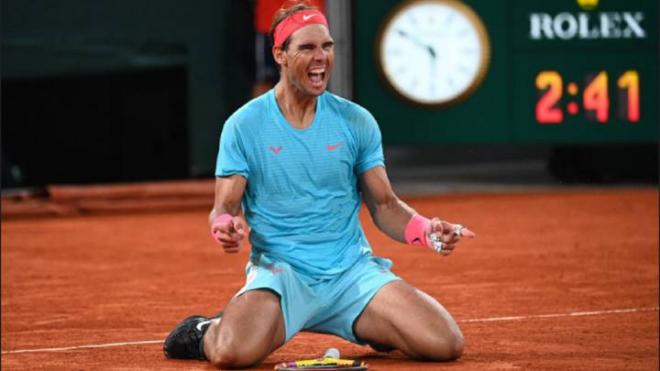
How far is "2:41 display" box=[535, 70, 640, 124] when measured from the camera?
13719 millimetres

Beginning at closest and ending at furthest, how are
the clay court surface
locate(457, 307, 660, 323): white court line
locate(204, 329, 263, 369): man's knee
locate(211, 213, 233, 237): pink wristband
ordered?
locate(211, 213, 233, 237): pink wristband, locate(204, 329, 263, 369): man's knee, the clay court surface, locate(457, 307, 660, 323): white court line

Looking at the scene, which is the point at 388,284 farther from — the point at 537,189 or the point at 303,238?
the point at 537,189

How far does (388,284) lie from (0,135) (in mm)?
9402

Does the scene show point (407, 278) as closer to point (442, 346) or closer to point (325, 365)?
point (442, 346)

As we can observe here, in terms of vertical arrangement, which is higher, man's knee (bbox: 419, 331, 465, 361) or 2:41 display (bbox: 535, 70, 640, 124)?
man's knee (bbox: 419, 331, 465, 361)

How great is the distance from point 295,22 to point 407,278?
10.8 ft

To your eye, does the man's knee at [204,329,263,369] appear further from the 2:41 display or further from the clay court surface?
the 2:41 display

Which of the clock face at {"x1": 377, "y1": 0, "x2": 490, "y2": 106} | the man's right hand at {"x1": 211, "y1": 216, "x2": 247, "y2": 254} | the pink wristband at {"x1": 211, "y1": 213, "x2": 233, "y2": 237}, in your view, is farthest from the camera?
the clock face at {"x1": 377, "y1": 0, "x2": 490, "y2": 106}

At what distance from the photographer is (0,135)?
14.6 metres

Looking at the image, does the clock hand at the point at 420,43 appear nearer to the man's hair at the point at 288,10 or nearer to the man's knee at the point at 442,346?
the man's hair at the point at 288,10

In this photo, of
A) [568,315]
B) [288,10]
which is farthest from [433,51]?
[288,10]

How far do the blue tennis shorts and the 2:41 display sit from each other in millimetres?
8117

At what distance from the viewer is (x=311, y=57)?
18.9ft

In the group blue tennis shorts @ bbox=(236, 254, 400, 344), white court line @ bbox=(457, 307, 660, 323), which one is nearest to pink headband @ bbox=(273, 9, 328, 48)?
blue tennis shorts @ bbox=(236, 254, 400, 344)
